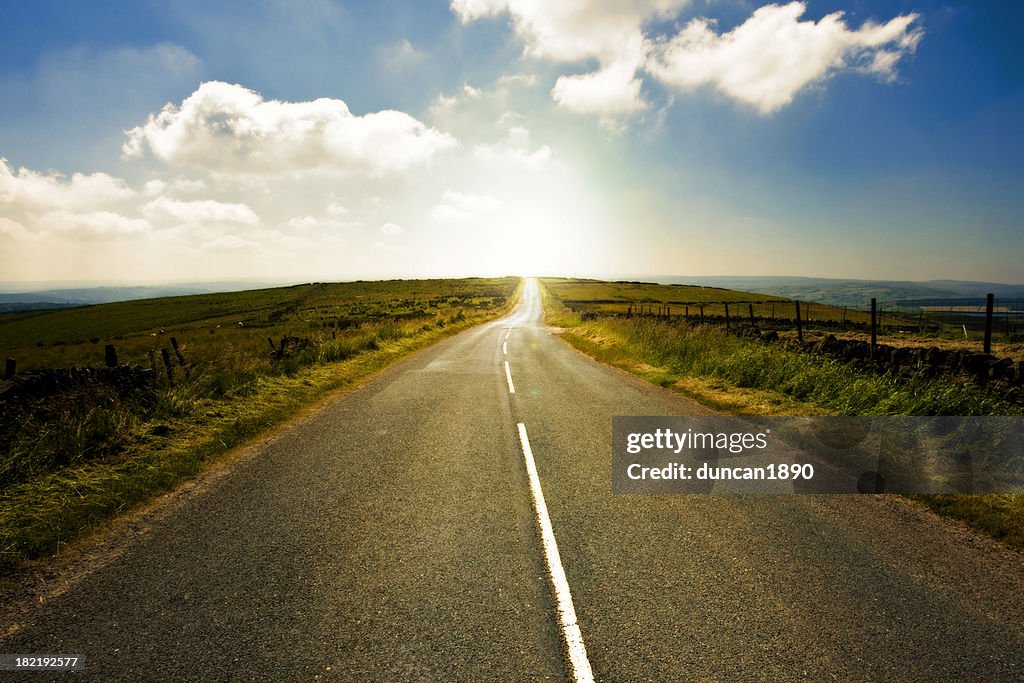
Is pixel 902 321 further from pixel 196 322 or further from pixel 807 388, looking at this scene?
pixel 196 322

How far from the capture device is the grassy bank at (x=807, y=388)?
507cm

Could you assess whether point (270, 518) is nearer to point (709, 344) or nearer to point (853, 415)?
point (853, 415)

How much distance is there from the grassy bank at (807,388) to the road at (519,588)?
2.35 ft

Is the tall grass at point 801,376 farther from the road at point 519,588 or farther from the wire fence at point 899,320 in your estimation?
the road at point 519,588

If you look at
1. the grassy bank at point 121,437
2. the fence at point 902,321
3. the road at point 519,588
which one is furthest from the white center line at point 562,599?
the fence at point 902,321

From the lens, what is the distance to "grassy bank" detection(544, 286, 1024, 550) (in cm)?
507

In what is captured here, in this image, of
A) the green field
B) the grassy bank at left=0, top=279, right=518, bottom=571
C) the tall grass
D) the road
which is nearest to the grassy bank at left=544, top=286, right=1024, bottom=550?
the tall grass

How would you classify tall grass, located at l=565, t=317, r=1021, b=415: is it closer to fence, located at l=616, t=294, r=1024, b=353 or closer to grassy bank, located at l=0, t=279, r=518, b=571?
fence, located at l=616, t=294, r=1024, b=353

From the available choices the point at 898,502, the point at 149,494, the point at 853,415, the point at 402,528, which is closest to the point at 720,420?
the point at 853,415

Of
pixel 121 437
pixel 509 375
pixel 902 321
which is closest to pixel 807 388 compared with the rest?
pixel 509 375

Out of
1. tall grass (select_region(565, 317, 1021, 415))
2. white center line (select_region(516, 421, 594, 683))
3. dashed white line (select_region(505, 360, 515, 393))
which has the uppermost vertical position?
tall grass (select_region(565, 317, 1021, 415))

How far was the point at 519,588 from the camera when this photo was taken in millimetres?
3736

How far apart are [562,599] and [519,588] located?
375mm

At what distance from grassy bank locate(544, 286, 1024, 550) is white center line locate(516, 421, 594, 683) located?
440 cm
